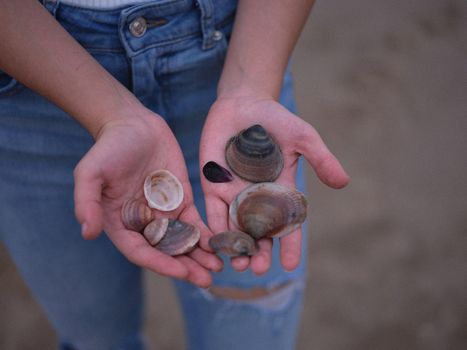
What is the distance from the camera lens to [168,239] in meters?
1.62

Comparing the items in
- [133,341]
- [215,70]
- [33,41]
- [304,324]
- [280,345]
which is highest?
[33,41]

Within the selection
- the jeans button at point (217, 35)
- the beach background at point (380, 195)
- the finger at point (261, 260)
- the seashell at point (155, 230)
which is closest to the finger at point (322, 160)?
the finger at point (261, 260)

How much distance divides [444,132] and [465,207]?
74cm

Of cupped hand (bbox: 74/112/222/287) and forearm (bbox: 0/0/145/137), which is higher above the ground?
forearm (bbox: 0/0/145/137)

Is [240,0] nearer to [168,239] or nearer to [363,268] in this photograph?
[168,239]

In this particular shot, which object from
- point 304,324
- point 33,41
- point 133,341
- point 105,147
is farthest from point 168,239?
point 304,324

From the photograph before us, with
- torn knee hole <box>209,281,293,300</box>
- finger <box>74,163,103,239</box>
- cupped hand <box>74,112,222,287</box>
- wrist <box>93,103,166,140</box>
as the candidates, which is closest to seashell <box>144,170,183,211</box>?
cupped hand <box>74,112,222,287</box>

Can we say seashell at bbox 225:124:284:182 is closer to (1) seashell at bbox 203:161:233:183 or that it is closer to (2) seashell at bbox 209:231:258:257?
(1) seashell at bbox 203:161:233:183

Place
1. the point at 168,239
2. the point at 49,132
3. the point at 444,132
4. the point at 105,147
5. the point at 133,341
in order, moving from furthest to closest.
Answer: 1. the point at 444,132
2. the point at 133,341
3. the point at 49,132
4. the point at 168,239
5. the point at 105,147

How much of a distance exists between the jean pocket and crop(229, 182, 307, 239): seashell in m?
0.79

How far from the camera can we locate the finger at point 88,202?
1.38 metres

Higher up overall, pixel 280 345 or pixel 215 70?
pixel 215 70

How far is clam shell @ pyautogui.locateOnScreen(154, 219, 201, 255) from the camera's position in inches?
63.1

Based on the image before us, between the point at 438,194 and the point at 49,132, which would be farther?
the point at 438,194
